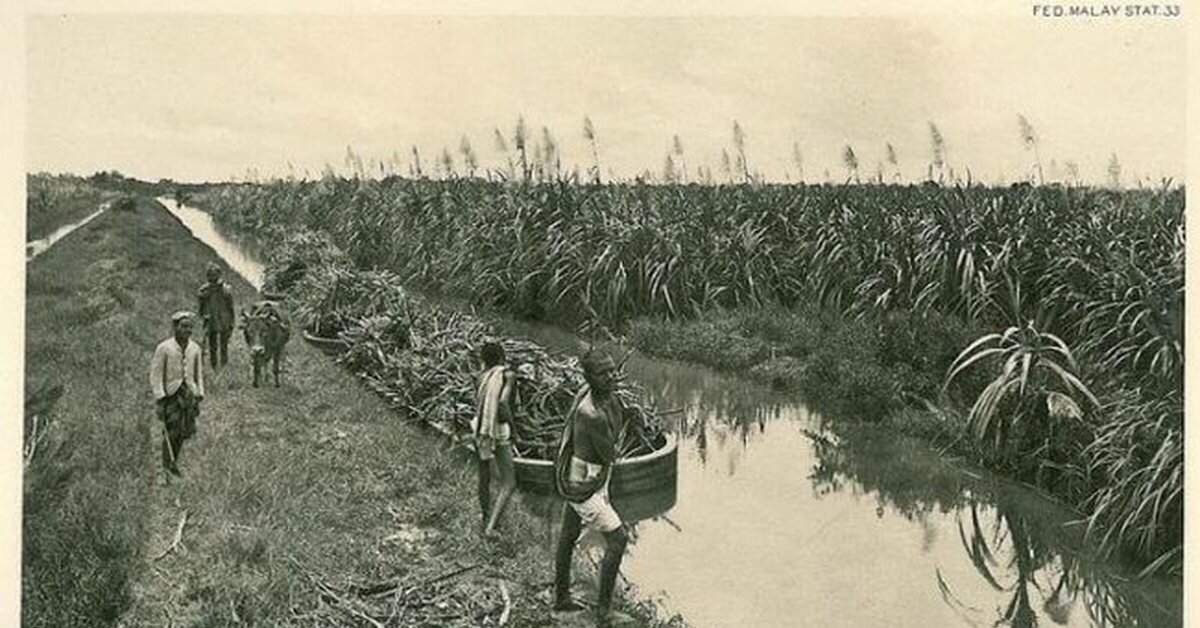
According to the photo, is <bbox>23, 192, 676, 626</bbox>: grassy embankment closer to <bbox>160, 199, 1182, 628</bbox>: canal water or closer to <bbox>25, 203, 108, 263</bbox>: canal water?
<bbox>25, 203, 108, 263</bbox>: canal water

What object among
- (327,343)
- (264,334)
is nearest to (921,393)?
(327,343)

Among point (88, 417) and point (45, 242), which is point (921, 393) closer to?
point (88, 417)

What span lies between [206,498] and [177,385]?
0.39 meters

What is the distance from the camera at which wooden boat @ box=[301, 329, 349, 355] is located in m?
3.94

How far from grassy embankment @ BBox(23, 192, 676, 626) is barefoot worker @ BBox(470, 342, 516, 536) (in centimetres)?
6

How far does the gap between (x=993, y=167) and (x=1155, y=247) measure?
58 centimetres

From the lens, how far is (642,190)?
3869 millimetres

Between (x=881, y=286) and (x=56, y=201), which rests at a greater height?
(x=56, y=201)

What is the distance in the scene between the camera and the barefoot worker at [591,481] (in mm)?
3543

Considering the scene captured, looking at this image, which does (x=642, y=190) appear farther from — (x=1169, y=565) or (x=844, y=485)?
(x=1169, y=565)

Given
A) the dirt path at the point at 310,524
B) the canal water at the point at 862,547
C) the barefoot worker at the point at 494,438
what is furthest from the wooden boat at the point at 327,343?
the barefoot worker at the point at 494,438

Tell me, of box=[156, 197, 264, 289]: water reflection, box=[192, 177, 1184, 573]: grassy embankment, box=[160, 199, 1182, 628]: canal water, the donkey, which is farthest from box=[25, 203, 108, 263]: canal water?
the donkey

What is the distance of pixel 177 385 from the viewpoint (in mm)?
3682

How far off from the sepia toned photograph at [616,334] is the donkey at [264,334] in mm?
16
